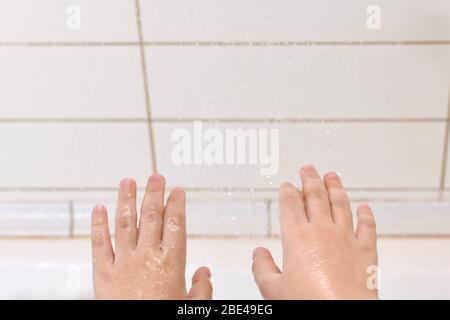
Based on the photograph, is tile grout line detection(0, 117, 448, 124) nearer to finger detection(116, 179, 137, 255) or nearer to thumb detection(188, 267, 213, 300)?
finger detection(116, 179, 137, 255)

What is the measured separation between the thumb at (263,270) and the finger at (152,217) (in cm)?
15

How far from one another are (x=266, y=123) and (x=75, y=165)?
13.6 inches

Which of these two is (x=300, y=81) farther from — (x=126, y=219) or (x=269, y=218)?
(x=126, y=219)

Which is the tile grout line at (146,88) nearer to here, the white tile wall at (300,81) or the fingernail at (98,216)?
the white tile wall at (300,81)

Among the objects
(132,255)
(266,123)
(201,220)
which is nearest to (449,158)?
(266,123)

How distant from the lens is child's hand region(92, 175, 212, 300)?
3.69 ft

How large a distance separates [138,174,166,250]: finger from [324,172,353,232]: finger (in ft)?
0.84

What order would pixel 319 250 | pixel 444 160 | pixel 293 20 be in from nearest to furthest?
1. pixel 319 250
2. pixel 293 20
3. pixel 444 160

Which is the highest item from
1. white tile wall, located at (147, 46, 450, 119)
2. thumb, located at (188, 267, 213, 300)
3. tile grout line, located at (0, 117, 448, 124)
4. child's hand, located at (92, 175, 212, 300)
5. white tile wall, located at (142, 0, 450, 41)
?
white tile wall, located at (142, 0, 450, 41)

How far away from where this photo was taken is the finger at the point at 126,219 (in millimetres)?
1175

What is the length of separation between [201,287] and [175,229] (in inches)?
3.7

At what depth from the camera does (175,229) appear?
117cm

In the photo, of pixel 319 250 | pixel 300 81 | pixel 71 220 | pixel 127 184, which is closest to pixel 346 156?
pixel 300 81

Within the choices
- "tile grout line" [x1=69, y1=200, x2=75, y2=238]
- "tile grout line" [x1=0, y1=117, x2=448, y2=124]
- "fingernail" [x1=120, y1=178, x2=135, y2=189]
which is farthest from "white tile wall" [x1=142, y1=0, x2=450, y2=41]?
"tile grout line" [x1=69, y1=200, x2=75, y2=238]
